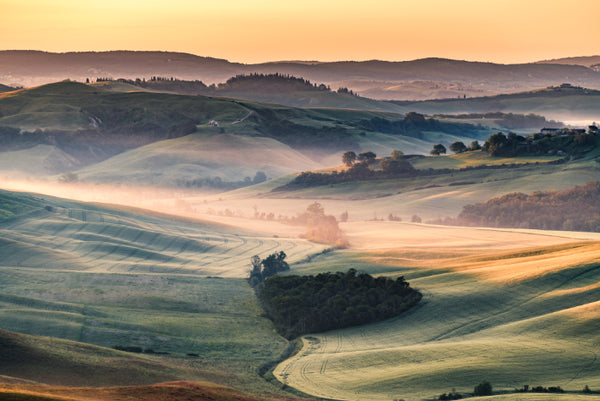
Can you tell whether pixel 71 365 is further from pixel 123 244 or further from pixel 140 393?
pixel 123 244

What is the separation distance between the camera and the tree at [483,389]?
44.9m

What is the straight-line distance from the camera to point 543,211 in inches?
6732

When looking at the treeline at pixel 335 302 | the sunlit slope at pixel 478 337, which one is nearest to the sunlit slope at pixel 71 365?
the sunlit slope at pixel 478 337

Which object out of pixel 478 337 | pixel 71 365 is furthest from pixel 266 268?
pixel 71 365

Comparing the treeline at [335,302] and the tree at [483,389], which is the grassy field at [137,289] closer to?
the treeline at [335,302]

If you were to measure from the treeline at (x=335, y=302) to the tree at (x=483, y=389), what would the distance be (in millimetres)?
31095

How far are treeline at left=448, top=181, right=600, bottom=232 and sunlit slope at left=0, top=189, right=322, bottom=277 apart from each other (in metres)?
51.4

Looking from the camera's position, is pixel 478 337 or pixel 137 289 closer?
pixel 478 337

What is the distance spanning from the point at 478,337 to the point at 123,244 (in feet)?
266

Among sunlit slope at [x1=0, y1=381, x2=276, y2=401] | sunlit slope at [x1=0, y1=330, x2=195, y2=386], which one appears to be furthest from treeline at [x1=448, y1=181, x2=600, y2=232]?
sunlit slope at [x1=0, y1=381, x2=276, y2=401]

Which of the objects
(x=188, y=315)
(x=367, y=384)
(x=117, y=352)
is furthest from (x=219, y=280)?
(x=367, y=384)

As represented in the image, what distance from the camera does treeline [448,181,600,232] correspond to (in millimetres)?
165250

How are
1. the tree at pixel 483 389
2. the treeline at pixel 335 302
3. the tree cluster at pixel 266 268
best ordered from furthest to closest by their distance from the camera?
1. the tree cluster at pixel 266 268
2. the treeline at pixel 335 302
3. the tree at pixel 483 389

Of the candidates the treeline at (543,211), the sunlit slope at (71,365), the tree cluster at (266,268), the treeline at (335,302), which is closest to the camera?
the sunlit slope at (71,365)
